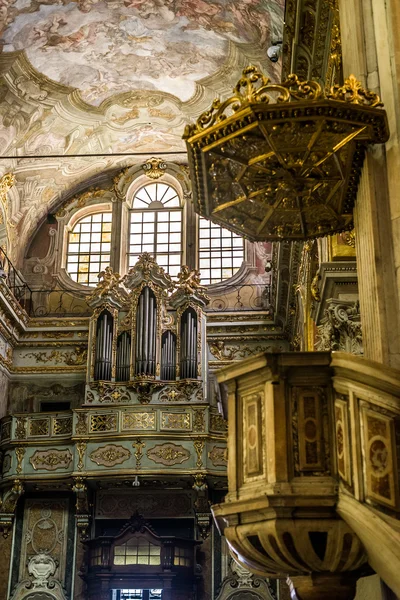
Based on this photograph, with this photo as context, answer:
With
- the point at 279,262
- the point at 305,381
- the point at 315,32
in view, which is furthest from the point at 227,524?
the point at 279,262

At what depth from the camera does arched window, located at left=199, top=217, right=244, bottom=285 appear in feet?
67.6

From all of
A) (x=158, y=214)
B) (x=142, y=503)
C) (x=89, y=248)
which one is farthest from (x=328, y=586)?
(x=158, y=214)

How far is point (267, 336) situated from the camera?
1934 cm

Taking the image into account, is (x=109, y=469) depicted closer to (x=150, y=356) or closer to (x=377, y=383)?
(x=150, y=356)

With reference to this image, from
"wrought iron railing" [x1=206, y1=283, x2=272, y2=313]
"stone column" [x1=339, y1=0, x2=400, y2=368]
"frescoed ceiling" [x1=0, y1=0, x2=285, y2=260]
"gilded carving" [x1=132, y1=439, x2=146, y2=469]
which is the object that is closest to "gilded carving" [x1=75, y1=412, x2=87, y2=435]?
"gilded carving" [x1=132, y1=439, x2=146, y2=469]

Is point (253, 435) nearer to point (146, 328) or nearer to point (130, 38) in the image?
point (146, 328)

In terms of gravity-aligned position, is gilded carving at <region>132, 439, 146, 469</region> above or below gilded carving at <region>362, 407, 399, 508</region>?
above

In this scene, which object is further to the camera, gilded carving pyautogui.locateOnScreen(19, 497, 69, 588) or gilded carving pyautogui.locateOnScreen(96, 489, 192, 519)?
gilded carving pyautogui.locateOnScreen(96, 489, 192, 519)

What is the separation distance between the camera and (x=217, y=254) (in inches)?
819

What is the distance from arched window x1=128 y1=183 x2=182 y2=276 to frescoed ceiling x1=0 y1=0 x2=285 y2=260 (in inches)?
42.6

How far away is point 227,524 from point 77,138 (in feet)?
50.7

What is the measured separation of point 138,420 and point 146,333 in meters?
1.85

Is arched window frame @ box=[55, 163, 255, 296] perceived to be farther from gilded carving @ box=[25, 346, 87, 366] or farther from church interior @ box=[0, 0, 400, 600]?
gilded carving @ box=[25, 346, 87, 366]

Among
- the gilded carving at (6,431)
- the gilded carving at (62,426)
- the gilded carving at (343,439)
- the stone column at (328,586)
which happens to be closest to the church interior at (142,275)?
the gilded carving at (62,426)
